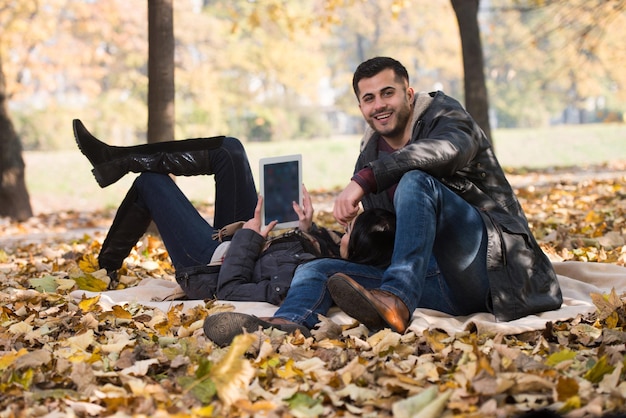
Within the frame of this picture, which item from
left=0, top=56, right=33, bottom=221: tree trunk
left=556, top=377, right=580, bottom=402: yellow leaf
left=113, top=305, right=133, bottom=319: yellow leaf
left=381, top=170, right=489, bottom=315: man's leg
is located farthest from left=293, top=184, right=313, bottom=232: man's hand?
left=0, top=56, right=33, bottom=221: tree trunk

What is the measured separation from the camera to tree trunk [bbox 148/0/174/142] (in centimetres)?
785

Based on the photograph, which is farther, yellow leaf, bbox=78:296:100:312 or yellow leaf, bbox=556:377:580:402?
yellow leaf, bbox=78:296:100:312

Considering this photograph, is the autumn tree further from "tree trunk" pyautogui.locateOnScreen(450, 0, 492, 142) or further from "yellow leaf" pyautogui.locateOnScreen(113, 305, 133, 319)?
"yellow leaf" pyautogui.locateOnScreen(113, 305, 133, 319)

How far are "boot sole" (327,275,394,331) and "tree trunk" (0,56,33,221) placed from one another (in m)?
8.87

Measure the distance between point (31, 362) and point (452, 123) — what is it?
2121 millimetres

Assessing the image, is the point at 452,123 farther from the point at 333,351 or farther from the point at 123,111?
the point at 123,111

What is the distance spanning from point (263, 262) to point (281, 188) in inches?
16.5

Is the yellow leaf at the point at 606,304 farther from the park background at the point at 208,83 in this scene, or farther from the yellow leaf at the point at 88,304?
the park background at the point at 208,83

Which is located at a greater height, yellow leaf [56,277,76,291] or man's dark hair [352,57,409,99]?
man's dark hair [352,57,409,99]

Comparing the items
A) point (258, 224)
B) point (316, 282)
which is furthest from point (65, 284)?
point (316, 282)

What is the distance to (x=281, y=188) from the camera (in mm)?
4668

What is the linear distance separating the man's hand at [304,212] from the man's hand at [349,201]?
0.78 metres

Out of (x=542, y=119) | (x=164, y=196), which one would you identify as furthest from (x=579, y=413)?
(x=542, y=119)

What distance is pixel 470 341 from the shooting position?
11.6 feet
